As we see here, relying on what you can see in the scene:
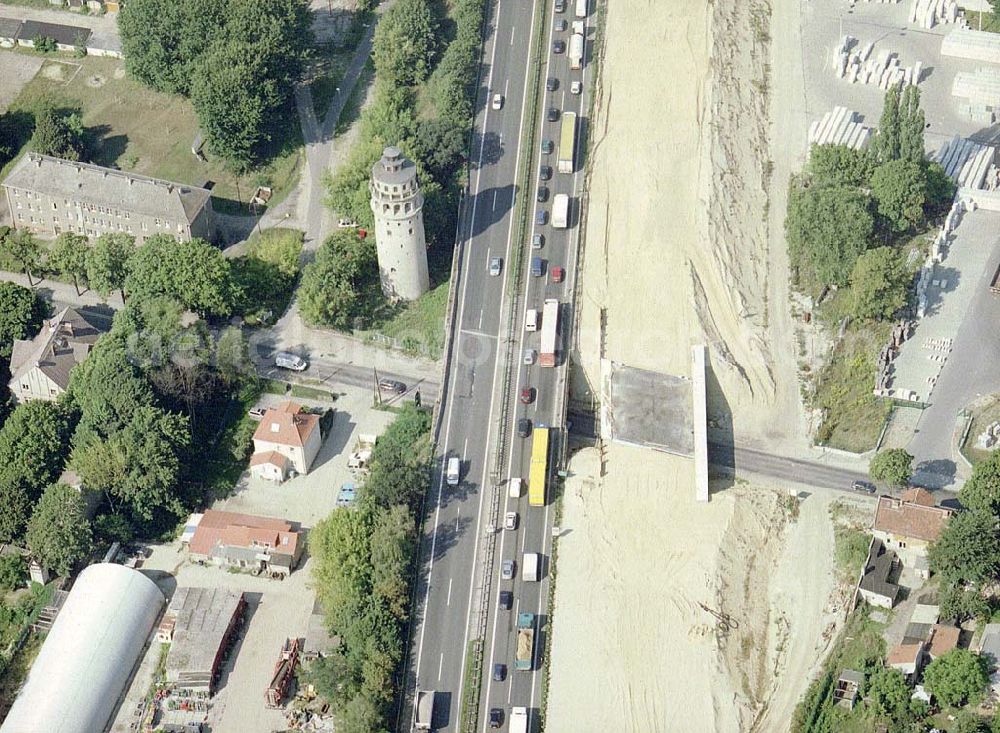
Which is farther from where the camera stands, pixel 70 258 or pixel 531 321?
pixel 70 258

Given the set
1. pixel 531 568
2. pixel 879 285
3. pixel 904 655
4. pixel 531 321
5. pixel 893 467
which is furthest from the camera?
pixel 531 321

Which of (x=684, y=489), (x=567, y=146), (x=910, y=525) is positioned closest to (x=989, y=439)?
(x=910, y=525)

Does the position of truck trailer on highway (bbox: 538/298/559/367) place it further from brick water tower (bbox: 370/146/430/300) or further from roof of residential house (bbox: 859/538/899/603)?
roof of residential house (bbox: 859/538/899/603)

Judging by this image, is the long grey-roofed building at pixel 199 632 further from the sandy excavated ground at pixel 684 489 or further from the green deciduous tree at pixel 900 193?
the green deciduous tree at pixel 900 193

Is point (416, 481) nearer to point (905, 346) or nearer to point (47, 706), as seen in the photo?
point (47, 706)

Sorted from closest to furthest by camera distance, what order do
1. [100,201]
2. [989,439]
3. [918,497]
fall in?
[918,497]
[989,439]
[100,201]

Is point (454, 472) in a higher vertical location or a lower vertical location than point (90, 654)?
higher

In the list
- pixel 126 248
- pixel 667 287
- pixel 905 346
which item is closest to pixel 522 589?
pixel 667 287

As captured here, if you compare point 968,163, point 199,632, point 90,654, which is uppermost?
point 968,163

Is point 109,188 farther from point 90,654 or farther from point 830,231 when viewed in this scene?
point 830,231
